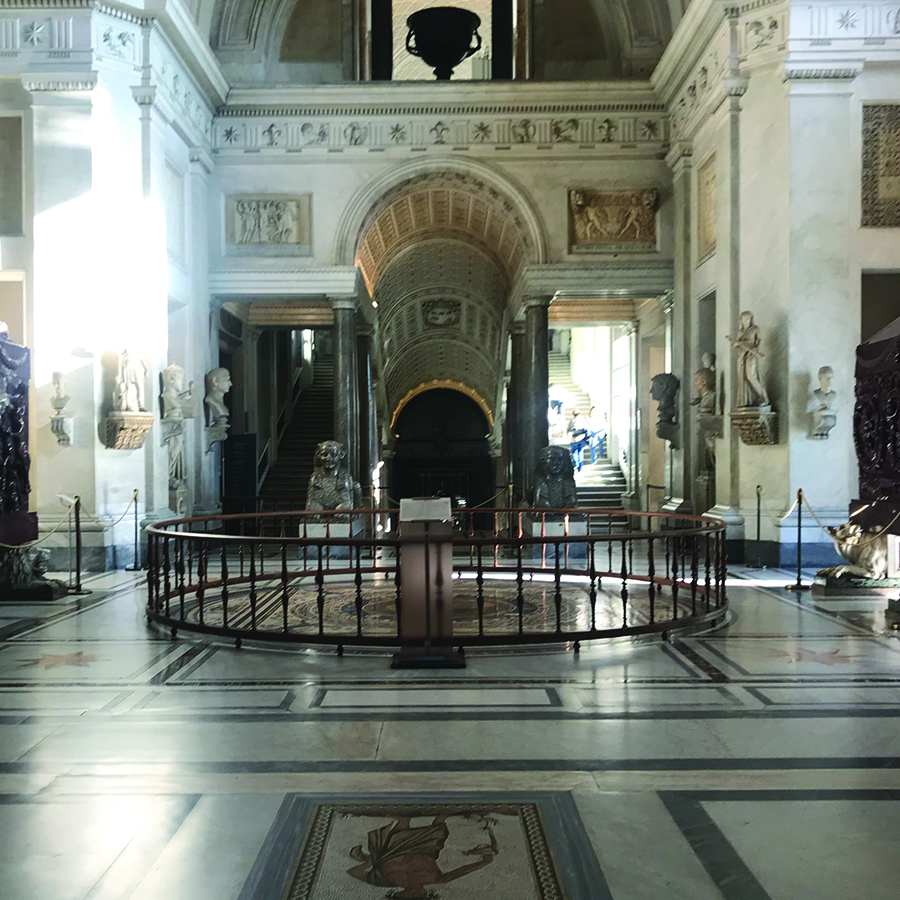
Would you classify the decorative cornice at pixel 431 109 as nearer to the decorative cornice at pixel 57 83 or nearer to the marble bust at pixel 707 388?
the decorative cornice at pixel 57 83

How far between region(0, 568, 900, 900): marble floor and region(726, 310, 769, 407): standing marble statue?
220 inches

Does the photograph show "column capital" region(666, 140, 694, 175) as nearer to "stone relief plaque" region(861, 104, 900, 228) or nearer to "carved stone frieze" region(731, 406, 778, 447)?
"stone relief plaque" region(861, 104, 900, 228)

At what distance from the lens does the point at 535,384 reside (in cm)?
1655

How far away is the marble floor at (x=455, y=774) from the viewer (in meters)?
3.04

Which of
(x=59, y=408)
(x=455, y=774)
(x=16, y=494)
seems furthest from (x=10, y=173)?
(x=455, y=774)

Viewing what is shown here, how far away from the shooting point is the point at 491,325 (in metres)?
29.4

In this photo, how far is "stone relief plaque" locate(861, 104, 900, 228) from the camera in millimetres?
11828

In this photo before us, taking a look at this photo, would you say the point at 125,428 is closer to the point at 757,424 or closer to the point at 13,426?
the point at 13,426

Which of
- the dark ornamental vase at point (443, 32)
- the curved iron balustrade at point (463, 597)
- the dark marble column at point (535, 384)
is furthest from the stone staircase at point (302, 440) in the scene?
the dark ornamental vase at point (443, 32)

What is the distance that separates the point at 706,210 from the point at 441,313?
1637cm


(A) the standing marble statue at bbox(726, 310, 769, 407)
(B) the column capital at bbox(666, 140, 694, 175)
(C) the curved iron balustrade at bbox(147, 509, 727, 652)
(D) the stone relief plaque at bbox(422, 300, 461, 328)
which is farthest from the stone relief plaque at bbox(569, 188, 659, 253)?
(D) the stone relief plaque at bbox(422, 300, 461, 328)

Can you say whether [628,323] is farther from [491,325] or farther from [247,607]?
[247,607]

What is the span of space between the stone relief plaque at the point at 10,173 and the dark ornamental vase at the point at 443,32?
27.7 feet

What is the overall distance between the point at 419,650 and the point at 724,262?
8.75 metres
